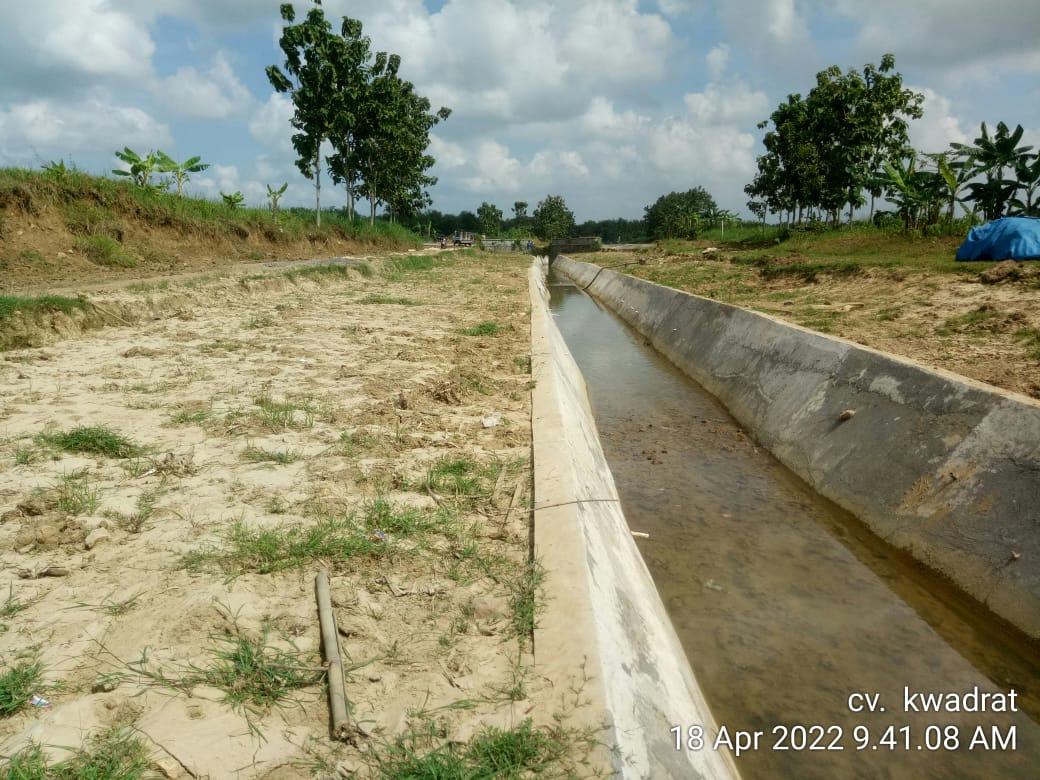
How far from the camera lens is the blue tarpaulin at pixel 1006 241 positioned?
10391 millimetres

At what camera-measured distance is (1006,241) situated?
10664 mm

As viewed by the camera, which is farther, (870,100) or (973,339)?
(870,100)

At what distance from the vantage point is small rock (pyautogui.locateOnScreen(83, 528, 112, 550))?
2.88 meters

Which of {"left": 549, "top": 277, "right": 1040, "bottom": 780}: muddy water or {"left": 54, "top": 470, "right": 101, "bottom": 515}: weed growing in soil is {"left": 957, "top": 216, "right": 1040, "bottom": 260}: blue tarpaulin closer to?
{"left": 549, "top": 277, "right": 1040, "bottom": 780}: muddy water

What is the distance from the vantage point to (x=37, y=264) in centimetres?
1131

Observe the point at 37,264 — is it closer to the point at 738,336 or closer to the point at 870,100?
the point at 738,336

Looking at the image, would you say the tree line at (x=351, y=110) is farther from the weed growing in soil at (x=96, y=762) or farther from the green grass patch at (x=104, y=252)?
the weed growing in soil at (x=96, y=762)

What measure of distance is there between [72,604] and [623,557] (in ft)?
8.60

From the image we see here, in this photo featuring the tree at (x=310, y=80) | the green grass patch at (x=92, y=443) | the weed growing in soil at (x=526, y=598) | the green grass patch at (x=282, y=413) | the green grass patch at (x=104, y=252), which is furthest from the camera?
the tree at (x=310, y=80)

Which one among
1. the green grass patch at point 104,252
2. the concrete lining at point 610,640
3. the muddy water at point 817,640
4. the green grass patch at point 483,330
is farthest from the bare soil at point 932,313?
the green grass patch at point 104,252

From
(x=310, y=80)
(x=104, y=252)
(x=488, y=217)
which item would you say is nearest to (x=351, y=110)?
(x=310, y=80)

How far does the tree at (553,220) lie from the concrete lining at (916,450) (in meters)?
69.9

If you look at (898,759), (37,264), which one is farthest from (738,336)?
(37,264)

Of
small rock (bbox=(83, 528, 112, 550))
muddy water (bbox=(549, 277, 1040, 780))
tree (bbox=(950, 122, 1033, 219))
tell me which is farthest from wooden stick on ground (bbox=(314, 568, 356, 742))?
tree (bbox=(950, 122, 1033, 219))
